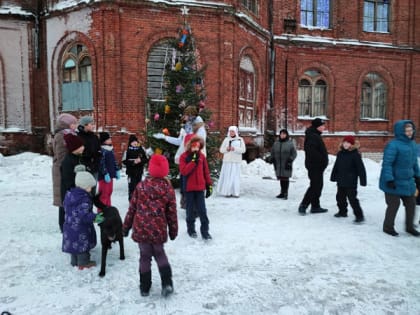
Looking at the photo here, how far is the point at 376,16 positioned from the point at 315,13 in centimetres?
370

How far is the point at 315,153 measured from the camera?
21.4 feet

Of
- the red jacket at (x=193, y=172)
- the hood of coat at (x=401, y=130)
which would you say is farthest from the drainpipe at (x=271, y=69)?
the red jacket at (x=193, y=172)

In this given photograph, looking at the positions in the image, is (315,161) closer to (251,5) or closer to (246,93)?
(246,93)

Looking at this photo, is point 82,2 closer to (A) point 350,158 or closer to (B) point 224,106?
(B) point 224,106

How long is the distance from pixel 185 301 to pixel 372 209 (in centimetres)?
531

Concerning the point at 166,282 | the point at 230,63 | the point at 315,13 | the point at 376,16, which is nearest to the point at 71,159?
the point at 166,282

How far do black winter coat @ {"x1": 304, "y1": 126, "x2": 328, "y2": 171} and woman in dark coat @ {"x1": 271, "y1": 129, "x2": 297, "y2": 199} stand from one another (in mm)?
1447

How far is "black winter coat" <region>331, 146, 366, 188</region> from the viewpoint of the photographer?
6070 mm

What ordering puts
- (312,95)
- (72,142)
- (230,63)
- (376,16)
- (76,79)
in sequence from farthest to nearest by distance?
(376,16) → (312,95) → (76,79) → (230,63) → (72,142)

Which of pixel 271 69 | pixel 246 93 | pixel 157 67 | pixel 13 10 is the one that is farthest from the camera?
pixel 271 69

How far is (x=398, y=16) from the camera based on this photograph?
18156 millimetres

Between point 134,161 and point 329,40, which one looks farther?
point 329,40

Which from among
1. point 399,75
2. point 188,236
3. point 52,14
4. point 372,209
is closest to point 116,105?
point 52,14

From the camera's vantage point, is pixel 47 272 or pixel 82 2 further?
pixel 82 2
